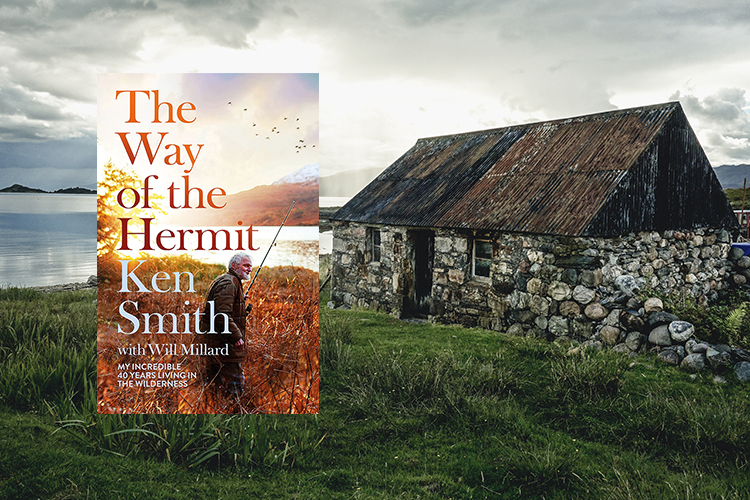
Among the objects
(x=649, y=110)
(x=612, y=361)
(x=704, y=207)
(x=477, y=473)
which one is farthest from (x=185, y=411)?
(x=704, y=207)

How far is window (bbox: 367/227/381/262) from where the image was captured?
1389 cm

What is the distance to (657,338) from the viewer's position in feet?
25.9

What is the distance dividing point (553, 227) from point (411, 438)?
18.4 feet

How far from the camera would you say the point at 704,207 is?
11.2 meters

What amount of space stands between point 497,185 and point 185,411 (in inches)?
359

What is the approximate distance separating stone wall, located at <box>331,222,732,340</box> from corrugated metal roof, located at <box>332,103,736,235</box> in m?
0.41

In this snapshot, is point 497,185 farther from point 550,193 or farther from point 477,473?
point 477,473

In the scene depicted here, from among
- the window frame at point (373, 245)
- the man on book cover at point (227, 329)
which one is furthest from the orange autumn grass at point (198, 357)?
the window frame at point (373, 245)

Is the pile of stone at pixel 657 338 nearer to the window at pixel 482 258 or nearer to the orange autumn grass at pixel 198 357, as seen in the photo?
the window at pixel 482 258

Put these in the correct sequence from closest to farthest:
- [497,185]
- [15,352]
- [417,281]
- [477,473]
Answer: [477,473]
[15,352]
[497,185]
[417,281]

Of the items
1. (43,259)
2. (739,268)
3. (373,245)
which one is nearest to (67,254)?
(43,259)

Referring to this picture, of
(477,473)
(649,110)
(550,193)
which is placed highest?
(649,110)

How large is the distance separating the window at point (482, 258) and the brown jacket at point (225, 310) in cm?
758

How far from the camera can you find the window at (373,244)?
13.9 metres
